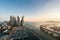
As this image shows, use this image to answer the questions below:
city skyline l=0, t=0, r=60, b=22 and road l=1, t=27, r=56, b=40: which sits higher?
city skyline l=0, t=0, r=60, b=22

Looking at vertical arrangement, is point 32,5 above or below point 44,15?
above

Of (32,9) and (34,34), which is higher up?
(32,9)

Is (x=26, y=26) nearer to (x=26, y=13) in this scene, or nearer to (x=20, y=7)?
(x=26, y=13)

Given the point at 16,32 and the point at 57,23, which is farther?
the point at 57,23

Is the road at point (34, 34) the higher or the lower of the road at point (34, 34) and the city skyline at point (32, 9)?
the lower

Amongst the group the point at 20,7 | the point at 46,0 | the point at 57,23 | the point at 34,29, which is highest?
the point at 46,0

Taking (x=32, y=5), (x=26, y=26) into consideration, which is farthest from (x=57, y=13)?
(x=26, y=26)

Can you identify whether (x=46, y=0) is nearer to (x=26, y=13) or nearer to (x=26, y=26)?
(x=26, y=13)
